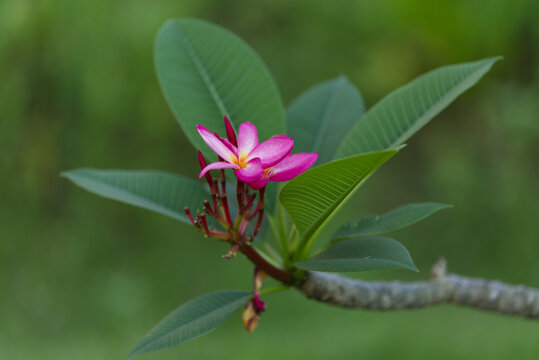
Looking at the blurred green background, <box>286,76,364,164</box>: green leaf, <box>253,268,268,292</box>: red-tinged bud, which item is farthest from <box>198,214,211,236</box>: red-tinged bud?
the blurred green background

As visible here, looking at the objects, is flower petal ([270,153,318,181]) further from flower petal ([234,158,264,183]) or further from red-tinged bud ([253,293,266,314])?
red-tinged bud ([253,293,266,314])

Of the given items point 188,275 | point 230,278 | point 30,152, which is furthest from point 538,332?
point 30,152

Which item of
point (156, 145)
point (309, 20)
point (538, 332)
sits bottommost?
point (538, 332)

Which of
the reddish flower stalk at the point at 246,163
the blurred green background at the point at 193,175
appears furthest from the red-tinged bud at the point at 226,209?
the blurred green background at the point at 193,175

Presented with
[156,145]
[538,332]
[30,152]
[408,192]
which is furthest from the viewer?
[408,192]

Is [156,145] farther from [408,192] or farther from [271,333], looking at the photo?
[408,192]

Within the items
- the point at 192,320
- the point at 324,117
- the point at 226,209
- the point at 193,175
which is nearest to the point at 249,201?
the point at 226,209

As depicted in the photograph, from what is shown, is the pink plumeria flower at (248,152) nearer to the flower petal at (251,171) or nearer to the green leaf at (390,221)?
the flower petal at (251,171)
